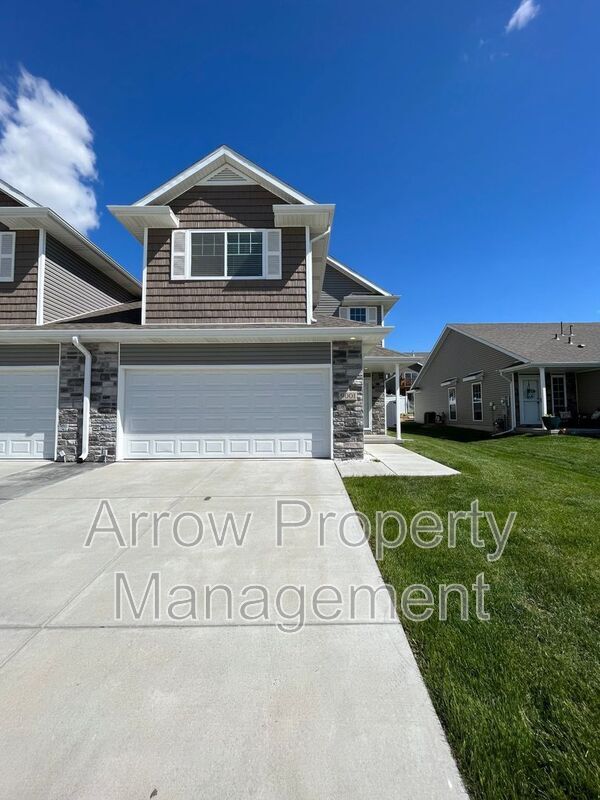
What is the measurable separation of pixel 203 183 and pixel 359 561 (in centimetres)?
930

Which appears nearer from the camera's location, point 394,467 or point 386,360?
point 394,467

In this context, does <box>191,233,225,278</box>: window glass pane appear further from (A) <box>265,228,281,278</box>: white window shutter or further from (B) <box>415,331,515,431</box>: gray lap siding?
(B) <box>415,331,515,431</box>: gray lap siding

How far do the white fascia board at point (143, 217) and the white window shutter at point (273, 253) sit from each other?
2213mm

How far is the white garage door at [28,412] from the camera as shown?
8805 mm

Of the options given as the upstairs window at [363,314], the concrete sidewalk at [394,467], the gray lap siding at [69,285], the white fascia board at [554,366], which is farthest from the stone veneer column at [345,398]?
the white fascia board at [554,366]

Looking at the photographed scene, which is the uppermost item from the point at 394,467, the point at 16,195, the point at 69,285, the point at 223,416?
the point at 16,195

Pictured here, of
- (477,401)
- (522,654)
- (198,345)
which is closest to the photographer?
(522,654)

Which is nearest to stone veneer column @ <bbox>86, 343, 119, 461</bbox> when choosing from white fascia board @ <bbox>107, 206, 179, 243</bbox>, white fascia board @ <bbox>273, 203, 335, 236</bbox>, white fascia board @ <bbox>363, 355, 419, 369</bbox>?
white fascia board @ <bbox>107, 206, 179, 243</bbox>

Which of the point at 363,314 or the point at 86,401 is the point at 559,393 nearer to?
the point at 363,314

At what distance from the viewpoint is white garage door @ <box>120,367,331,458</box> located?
877 centimetres

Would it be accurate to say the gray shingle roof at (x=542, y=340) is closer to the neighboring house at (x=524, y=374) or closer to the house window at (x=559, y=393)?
the neighboring house at (x=524, y=374)

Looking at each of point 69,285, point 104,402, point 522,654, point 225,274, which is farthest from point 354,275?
point 522,654

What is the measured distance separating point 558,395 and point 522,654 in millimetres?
17071

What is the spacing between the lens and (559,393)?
53.2ft
